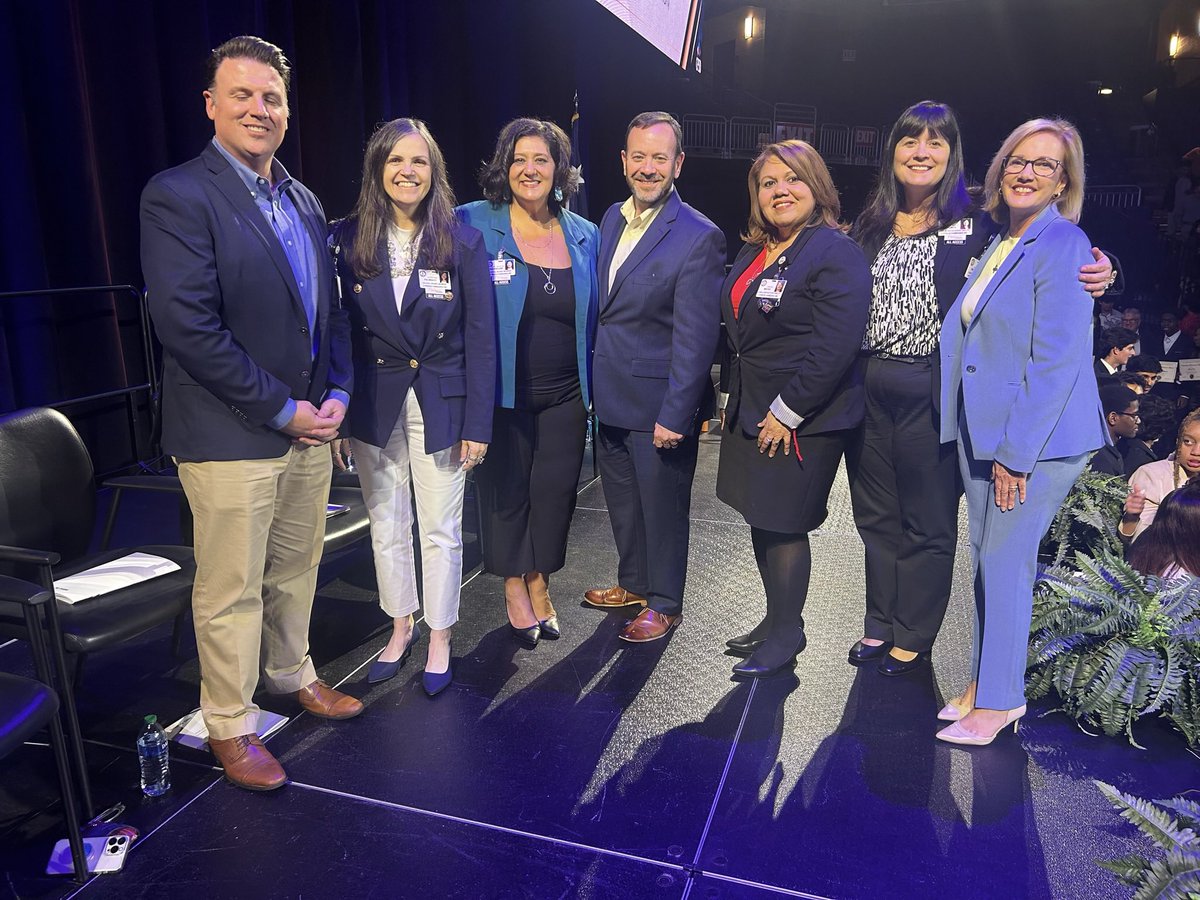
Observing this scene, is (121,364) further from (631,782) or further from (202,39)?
(631,782)

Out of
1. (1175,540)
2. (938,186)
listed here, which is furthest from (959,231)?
(1175,540)

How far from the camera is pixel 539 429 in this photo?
2799 mm

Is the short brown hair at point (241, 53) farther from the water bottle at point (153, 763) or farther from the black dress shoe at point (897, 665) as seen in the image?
the black dress shoe at point (897, 665)

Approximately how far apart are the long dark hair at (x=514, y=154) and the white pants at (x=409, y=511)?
0.66 metres

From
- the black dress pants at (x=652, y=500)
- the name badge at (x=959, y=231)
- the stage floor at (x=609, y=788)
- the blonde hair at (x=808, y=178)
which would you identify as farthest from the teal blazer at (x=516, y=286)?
the name badge at (x=959, y=231)

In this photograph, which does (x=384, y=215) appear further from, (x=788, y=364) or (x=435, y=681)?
(x=435, y=681)

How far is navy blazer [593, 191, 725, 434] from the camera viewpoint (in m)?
2.59

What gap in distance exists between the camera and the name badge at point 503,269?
259cm

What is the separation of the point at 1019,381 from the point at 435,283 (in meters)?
1.48

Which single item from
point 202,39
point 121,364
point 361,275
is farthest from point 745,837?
point 202,39

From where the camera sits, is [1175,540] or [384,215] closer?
[384,215]

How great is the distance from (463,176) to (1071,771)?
5494 millimetres

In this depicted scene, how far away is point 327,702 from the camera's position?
2.45 m

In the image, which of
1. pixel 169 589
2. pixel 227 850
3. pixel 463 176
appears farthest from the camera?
pixel 463 176
